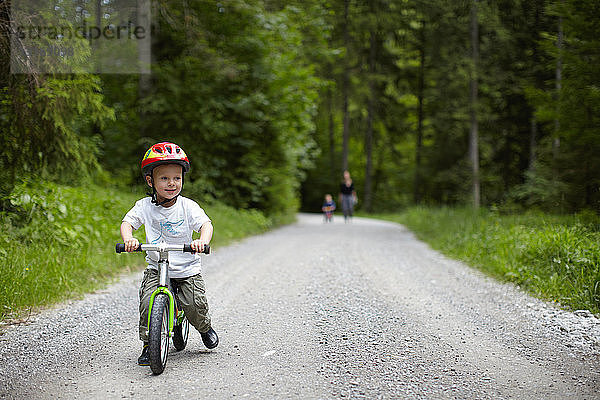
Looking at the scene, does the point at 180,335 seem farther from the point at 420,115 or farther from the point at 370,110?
the point at 420,115

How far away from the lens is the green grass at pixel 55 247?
5668mm

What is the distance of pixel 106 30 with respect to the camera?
12.3 metres

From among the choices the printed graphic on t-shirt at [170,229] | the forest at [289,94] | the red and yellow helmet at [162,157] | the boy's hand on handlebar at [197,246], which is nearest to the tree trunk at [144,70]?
the forest at [289,94]

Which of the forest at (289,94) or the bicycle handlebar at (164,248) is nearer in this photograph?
the bicycle handlebar at (164,248)

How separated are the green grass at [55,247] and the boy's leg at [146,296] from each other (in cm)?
217

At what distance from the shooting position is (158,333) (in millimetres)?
3645

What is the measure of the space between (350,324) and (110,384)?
2442mm

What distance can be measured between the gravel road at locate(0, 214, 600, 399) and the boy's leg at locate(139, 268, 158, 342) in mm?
316

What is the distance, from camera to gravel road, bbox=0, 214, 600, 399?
3566 millimetres

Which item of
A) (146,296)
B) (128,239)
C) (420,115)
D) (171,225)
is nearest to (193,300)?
(146,296)

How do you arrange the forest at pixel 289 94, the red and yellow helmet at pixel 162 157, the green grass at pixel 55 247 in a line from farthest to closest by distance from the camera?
the forest at pixel 289 94, the green grass at pixel 55 247, the red and yellow helmet at pixel 162 157

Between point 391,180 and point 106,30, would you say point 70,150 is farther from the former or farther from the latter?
point 391,180

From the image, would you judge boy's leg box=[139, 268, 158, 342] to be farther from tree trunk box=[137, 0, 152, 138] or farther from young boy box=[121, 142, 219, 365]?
tree trunk box=[137, 0, 152, 138]

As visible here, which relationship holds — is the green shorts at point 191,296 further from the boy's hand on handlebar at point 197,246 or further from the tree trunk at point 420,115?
the tree trunk at point 420,115
